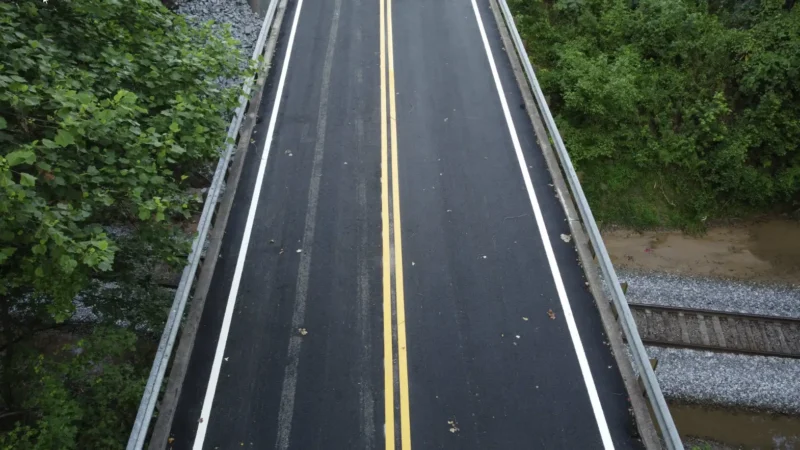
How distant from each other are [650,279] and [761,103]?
727cm

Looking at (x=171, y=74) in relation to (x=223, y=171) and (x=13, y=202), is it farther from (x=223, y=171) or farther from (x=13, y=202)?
(x=13, y=202)

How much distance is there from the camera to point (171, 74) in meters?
10.6

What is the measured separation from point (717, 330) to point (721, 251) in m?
4.01

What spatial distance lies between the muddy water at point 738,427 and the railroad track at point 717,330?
1718 millimetres

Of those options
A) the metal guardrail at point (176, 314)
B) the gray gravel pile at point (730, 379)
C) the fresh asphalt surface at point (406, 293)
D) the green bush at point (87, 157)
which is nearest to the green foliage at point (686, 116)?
the fresh asphalt surface at point (406, 293)

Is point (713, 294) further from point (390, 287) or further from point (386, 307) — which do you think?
point (386, 307)

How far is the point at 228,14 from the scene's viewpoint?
2306 centimetres

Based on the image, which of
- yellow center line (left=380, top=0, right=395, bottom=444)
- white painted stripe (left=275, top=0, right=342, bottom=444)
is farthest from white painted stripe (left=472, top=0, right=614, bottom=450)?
white painted stripe (left=275, top=0, right=342, bottom=444)

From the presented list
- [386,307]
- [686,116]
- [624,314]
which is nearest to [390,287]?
[386,307]

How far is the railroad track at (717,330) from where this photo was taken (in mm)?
16188

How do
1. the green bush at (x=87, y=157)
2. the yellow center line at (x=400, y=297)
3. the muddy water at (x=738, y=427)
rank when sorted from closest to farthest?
the green bush at (x=87, y=157), the yellow center line at (x=400, y=297), the muddy water at (x=738, y=427)

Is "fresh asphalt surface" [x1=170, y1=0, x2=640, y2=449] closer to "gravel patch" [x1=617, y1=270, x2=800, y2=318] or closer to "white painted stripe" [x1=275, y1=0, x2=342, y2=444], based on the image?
"white painted stripe" [x1=275, y1=0, x2=342, y2=444]

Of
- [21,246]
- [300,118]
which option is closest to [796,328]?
[300,118]

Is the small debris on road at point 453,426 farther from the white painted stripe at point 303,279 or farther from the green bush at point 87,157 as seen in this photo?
the green bush at point 87,157
